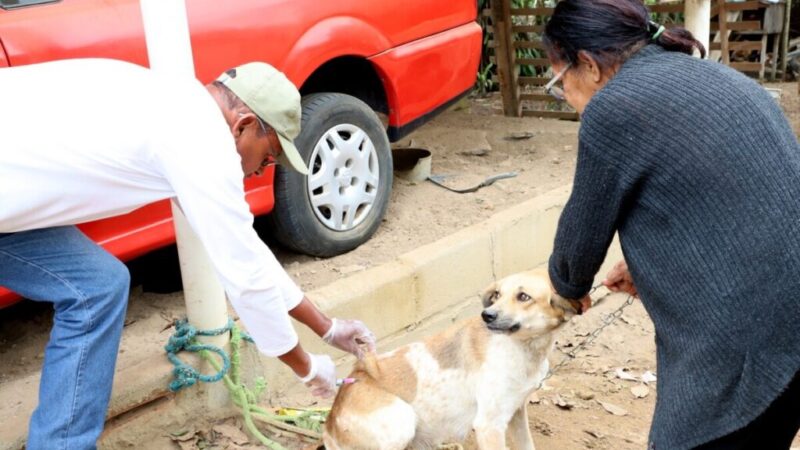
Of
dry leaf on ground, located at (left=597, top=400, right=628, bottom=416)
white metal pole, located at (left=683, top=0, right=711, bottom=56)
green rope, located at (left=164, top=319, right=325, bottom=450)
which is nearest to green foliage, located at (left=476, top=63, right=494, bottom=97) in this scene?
white metal pole, located at (left=683, top=0, right=711, bottom=56)

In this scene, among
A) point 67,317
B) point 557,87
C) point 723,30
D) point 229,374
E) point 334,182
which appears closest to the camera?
point 557,87

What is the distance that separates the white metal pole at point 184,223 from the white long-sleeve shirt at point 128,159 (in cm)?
54

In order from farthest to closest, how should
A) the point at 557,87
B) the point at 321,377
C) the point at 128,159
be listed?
the point at 321,377 < the point at 557,87 < the point at 128,159

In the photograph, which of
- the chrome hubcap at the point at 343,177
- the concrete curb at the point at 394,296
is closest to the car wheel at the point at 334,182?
the chrome hubcap at the point at 343,177

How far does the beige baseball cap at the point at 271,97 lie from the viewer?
276cm

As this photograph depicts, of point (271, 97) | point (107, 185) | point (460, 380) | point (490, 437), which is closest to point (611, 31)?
point (271, 97)

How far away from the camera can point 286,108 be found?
9.05 feet

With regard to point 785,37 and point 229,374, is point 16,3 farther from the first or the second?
point 785,37

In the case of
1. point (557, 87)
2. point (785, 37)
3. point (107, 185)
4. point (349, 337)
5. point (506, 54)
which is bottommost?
point (785, 37)

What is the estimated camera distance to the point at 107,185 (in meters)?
2.70

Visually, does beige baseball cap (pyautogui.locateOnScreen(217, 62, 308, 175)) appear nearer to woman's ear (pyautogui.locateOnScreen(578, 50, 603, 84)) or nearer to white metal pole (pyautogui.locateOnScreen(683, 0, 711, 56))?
woman's ear (pyautogui.locateOnScreen(578, 50, 603, 84))

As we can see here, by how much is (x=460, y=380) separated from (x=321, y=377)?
0.81 meters

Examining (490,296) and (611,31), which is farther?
(490,296)

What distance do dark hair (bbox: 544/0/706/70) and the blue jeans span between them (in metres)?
1.71
